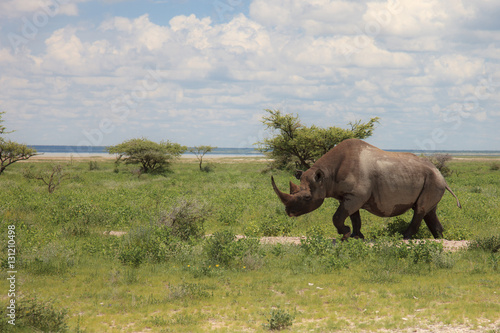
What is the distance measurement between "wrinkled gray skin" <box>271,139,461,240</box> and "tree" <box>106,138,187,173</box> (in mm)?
38699

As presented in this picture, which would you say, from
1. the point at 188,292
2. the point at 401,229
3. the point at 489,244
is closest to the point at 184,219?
the point at 188,292

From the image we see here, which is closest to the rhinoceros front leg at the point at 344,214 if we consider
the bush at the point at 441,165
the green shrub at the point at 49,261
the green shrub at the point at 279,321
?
the green shrub at the point at 279,321

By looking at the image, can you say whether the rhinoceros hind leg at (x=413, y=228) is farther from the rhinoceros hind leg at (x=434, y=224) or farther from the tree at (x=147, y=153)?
the tree at (x=147, y=153)

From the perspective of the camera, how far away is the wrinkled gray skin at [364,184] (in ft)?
37.4

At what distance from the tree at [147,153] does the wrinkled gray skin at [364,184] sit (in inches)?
1524

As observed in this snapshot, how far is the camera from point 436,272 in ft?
30.6

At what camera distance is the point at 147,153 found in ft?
158

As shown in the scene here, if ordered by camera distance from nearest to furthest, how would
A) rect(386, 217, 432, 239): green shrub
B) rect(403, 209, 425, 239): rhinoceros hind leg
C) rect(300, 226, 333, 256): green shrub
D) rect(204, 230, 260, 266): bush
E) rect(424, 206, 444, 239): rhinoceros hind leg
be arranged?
rect(204, 230, 260, 266): bush → rect(300, 226, 333, 256): green shrub → rect(403, 209, 425, 239): rhinoceros hind leg → rect(424, 206, 444, 239): rhinoceros hind leg → rect(386, 217, 432, 239): green shrub

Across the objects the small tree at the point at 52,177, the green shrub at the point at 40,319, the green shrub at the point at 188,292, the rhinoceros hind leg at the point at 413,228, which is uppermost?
the small tree at the point at 52,177

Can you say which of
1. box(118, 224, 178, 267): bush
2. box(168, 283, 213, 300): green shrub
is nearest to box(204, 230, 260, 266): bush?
box(118, 224, 178, 267): bush

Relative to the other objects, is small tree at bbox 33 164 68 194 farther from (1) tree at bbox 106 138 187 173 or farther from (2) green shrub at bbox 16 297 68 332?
(2) green shrub at bbox 16 297 68 332

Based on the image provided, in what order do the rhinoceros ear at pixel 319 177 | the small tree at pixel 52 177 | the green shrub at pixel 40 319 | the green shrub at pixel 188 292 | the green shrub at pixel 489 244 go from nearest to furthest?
the green shrub at pixel 40 319
the green shrub at pixel 188 292
the green shrub at pixel 489 244
the rhinoceros ear at pixel 319 177
the small tree at pixel 52 177

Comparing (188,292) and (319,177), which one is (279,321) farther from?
(319,177)

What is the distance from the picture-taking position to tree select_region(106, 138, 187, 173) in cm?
4869
